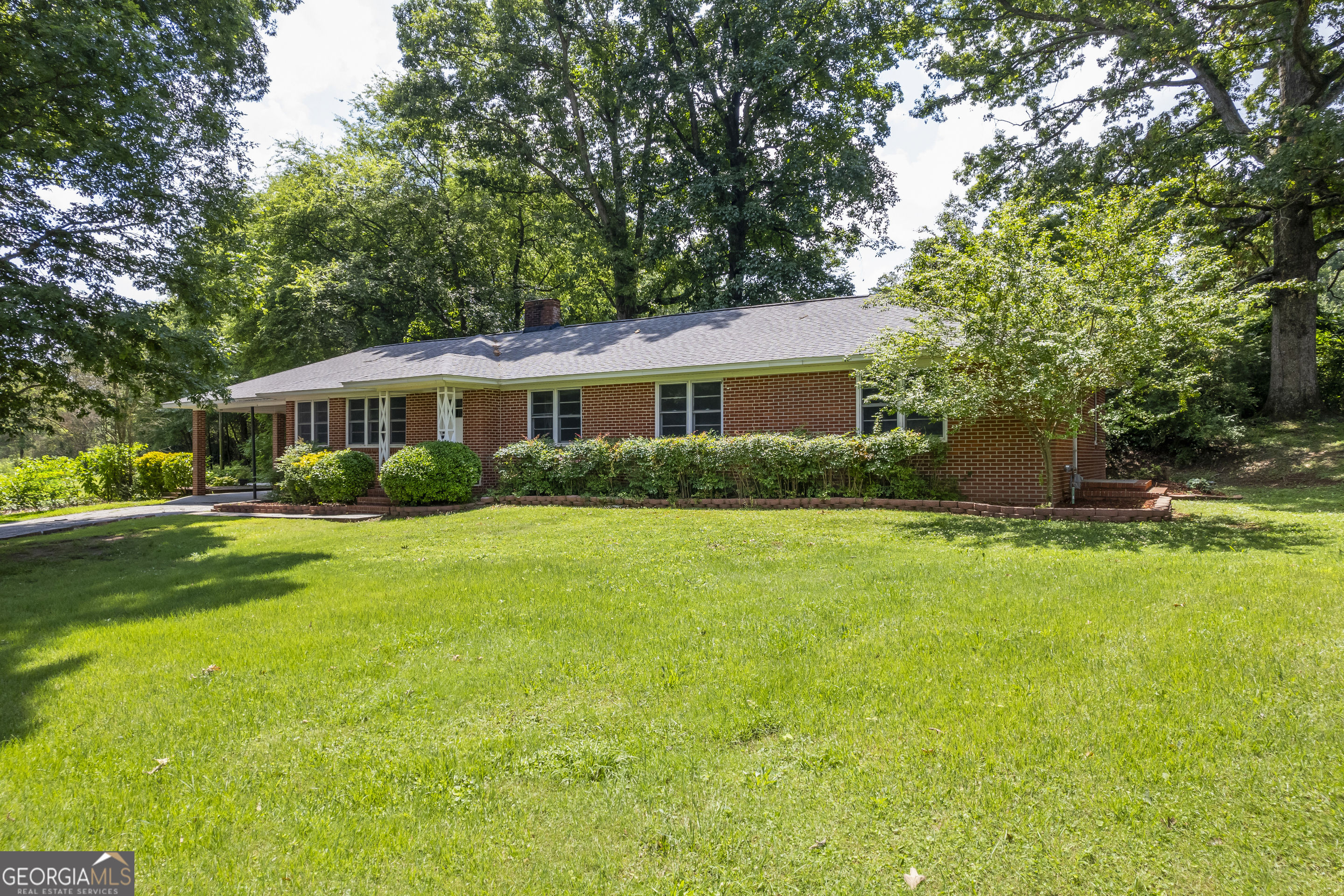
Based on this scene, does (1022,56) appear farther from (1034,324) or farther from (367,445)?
(367,445)

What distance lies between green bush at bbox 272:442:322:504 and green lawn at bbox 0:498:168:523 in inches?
239

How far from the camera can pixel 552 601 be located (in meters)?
6.75

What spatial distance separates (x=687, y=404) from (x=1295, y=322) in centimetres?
1738

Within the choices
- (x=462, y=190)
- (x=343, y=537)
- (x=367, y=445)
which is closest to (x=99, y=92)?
(x=343, y=537)

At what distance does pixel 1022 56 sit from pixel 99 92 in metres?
24.0

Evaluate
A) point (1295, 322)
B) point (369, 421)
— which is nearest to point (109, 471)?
point (369, 421)

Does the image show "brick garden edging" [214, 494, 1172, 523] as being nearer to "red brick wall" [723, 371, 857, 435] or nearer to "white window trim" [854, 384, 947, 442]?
"white window trim" [854, 384, 947, 442]

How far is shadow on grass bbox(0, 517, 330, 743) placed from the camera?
17.4 ft

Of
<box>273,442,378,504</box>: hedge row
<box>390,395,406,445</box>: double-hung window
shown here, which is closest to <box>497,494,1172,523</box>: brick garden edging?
<box>273,442,378,504</box>: hedge row

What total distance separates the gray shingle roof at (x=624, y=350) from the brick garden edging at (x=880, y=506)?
2943mm

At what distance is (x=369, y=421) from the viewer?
19.2 metres

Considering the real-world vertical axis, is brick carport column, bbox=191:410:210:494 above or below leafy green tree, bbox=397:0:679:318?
below

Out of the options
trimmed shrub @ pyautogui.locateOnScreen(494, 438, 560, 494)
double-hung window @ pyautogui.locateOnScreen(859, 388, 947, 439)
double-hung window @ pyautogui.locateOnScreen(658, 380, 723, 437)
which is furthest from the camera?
double-hung window @ pyautogui.locateOnScreen(658, 380, 723, 437)

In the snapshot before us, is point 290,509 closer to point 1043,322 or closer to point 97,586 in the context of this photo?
point 97,586
